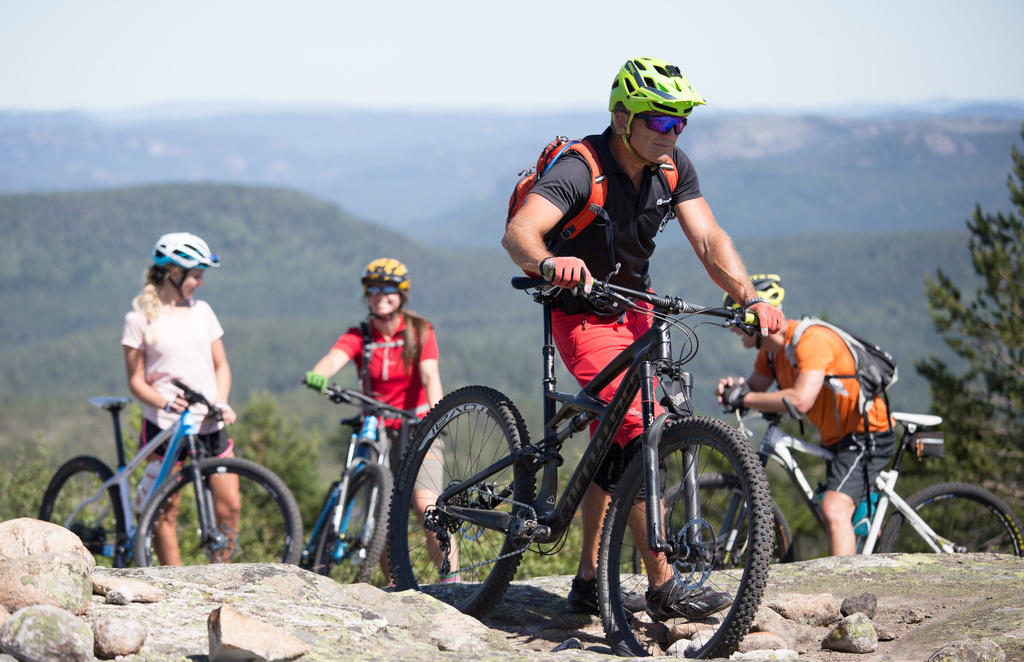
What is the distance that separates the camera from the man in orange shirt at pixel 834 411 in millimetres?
5984

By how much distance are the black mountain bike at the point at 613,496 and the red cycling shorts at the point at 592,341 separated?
80mm

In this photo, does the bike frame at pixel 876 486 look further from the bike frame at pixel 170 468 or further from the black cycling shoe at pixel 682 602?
the bike frame at pixel 170 468

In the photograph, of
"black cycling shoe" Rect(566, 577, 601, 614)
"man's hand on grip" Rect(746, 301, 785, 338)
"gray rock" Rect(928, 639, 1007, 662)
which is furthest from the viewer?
"black cycling shoe" Rect(566, 577, 601, 614)

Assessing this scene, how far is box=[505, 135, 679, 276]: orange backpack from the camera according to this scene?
389 centimetres

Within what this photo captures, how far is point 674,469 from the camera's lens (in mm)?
3740

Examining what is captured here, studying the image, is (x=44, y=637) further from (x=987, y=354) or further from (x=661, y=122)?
(x=987, y=354)

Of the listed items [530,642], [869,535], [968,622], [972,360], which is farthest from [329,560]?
[972,360]

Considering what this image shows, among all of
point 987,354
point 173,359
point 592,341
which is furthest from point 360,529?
point 987,354

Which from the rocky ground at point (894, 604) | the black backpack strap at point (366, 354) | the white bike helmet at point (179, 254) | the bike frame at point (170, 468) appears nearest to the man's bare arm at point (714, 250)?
the rocky ground at point (894, 604)

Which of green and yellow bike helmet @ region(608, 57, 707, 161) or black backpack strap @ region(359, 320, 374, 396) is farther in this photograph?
black backpack strap @ region(359, 320, 374, 396)

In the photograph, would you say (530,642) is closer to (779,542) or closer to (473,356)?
(779,542)

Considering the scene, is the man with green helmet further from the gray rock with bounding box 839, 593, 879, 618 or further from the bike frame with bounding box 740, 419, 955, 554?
the bike frame with bounding box 740, 419, 955, 554

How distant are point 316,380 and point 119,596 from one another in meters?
3.24

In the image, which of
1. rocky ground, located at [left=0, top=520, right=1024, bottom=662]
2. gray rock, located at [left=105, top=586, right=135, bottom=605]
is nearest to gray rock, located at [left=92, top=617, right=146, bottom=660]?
rocky ground, located at [left=0, top=520, right=1024, bottom=662]
